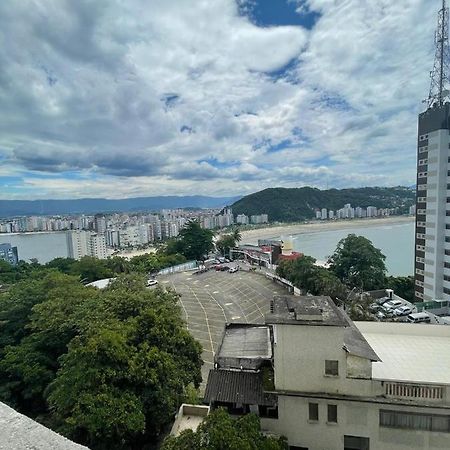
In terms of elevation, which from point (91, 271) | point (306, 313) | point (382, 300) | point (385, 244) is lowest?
point (385, 244)

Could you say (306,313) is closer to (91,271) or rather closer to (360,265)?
(360,265)

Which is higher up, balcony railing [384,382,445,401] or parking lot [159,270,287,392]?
balcony railing [384,382,445,401]

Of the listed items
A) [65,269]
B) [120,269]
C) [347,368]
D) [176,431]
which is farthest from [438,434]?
[65,269]

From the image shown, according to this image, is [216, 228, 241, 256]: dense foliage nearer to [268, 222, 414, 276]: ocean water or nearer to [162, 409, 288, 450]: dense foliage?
[268, 222, 414, 276]: ocean water

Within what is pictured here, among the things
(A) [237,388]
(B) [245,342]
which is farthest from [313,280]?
(A) [237,388]

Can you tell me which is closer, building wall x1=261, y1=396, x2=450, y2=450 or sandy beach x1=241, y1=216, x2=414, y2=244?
building wall x1=261, y1=396, x2=450, y2=450

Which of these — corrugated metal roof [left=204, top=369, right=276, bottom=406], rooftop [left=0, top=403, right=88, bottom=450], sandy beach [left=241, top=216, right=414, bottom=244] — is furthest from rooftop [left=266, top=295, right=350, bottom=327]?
sandy beach [left=241, top=216, right=414, bottom=244]
